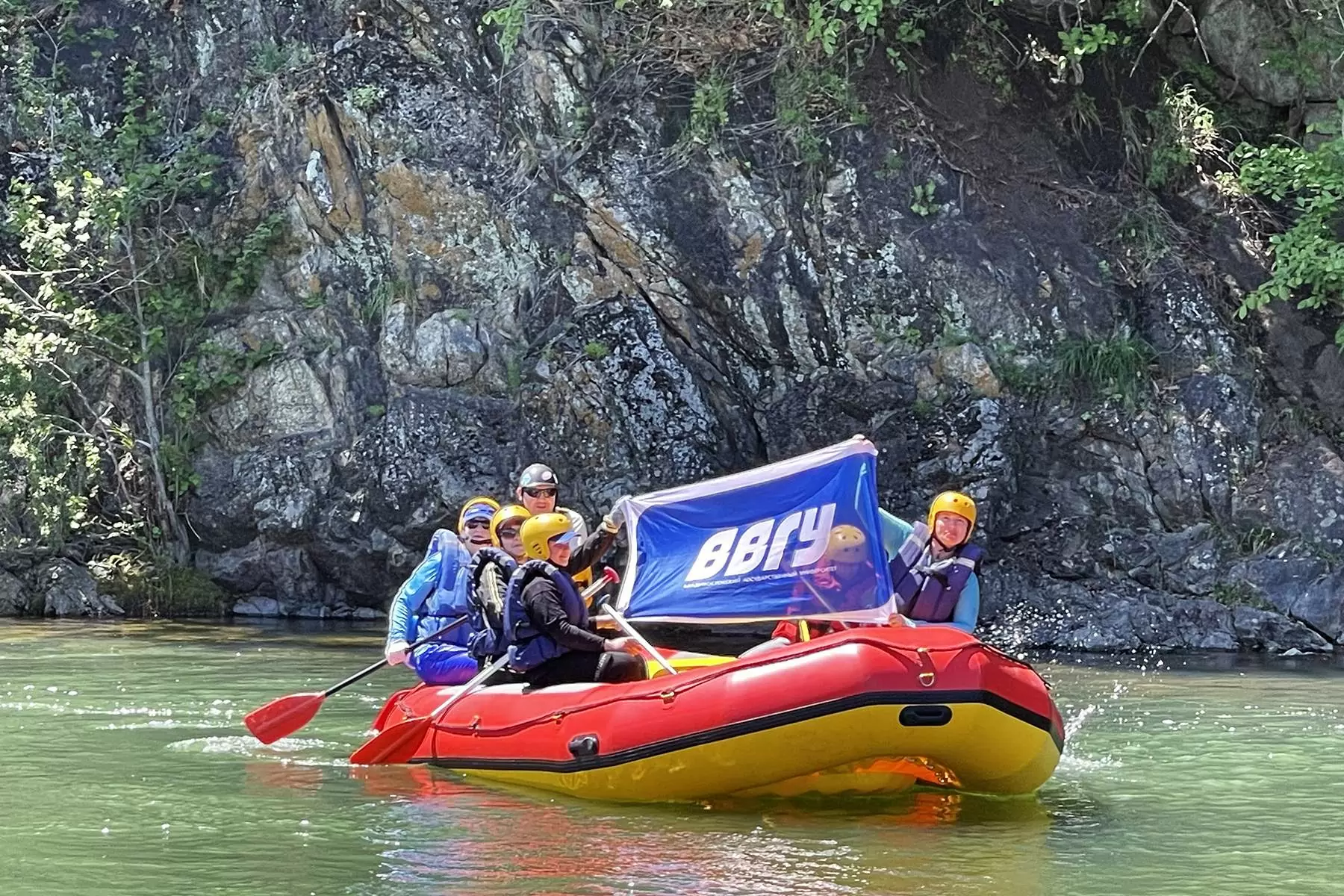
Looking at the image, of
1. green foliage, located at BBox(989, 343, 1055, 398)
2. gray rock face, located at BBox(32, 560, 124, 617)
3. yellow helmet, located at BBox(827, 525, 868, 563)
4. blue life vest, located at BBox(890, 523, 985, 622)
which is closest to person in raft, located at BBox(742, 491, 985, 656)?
blue life vest, located at BBox(890, 523, 985, 622)

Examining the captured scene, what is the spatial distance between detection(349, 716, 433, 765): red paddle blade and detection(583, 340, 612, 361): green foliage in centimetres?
767

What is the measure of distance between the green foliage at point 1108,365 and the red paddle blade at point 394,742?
847 cm

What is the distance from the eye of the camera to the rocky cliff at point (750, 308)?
14914mm

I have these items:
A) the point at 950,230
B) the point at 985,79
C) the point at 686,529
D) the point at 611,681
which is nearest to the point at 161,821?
the point at 611,681

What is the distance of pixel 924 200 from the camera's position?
15867mm

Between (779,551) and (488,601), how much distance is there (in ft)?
4.94

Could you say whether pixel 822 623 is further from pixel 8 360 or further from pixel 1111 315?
pixel 8 360

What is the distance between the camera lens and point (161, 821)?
275 inches

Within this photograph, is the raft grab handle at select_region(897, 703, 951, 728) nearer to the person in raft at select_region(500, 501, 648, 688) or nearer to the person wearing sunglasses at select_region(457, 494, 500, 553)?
the person in raft at select_region(500, 501, 648, 688)

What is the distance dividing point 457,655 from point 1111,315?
8389 mm

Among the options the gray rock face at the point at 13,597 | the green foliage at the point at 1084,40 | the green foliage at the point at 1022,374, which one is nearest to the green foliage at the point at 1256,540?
the green foliage at the point at 1022,374

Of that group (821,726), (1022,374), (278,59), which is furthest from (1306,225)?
(278,59)

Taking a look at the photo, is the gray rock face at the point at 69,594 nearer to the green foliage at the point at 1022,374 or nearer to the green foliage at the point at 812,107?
the green foliage at the point at 812,107

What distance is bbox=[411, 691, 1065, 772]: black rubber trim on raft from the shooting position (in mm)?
6906
